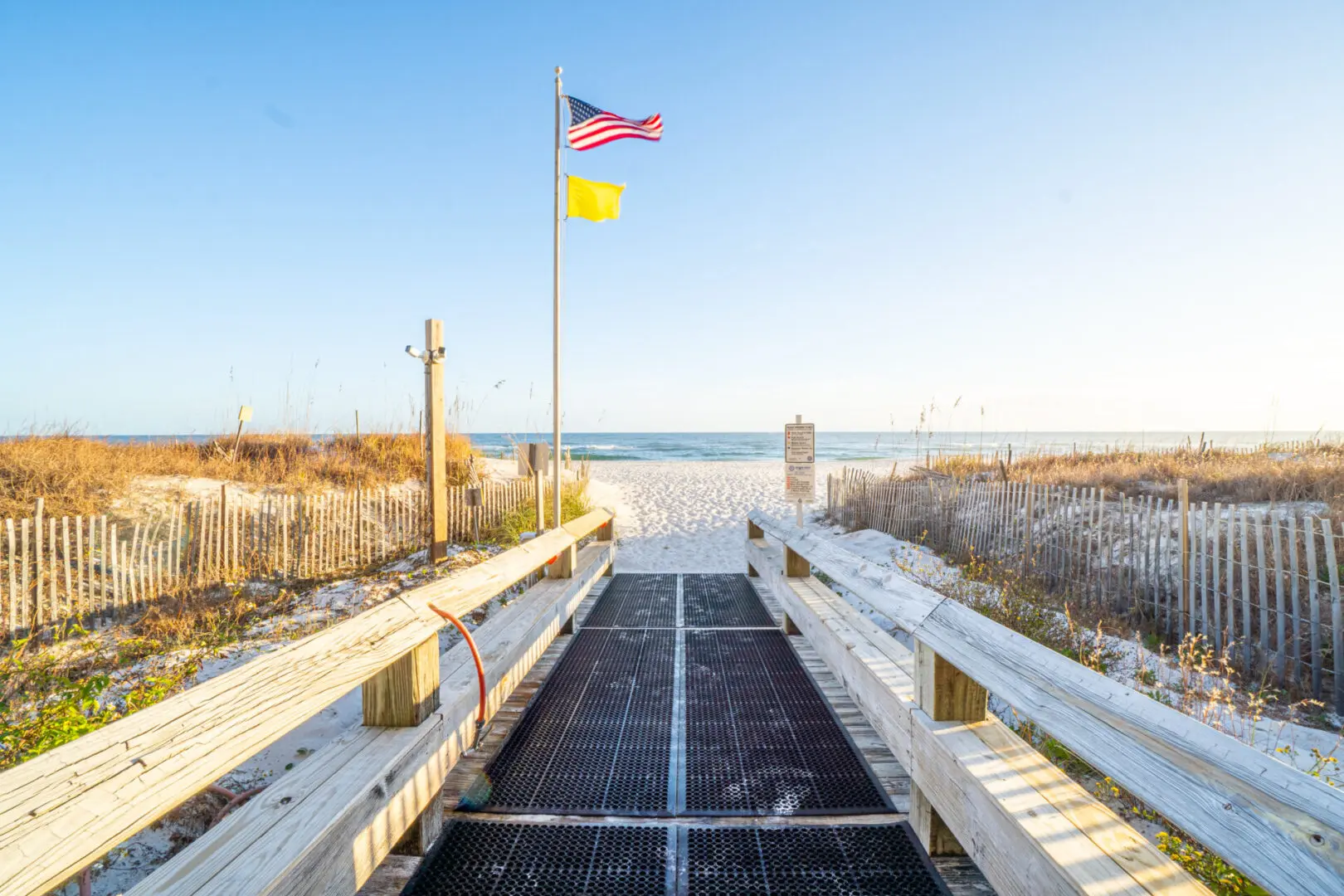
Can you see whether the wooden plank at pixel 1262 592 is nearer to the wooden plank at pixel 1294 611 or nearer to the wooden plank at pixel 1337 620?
the wooden plank at pixel 1294 611

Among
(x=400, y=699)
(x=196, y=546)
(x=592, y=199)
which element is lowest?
(x=196, y=546)

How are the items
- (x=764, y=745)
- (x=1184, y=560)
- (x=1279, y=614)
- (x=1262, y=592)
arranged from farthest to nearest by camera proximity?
(x=1184, y=560) → (x=1262, y=592) → (x=1279, y=614) → (x=764, y=745)

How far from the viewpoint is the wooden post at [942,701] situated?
246 cm

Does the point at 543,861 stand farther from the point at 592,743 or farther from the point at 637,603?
the point at 637,603

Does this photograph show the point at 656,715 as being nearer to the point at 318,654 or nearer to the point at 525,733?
the point at 525,733

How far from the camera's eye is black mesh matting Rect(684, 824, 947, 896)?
236 cm

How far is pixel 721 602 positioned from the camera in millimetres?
6797

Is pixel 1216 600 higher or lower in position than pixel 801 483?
lower

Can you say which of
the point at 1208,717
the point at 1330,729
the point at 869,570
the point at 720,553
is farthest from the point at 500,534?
the point at 1330,729

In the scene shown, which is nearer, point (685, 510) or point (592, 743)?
point (592, 743)

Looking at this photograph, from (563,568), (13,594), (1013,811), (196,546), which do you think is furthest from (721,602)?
(13,594)

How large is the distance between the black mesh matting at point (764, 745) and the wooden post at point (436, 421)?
4645mm

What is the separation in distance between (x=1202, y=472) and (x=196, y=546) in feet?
49.4

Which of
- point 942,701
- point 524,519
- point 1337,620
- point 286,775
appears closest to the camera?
point 286,775
